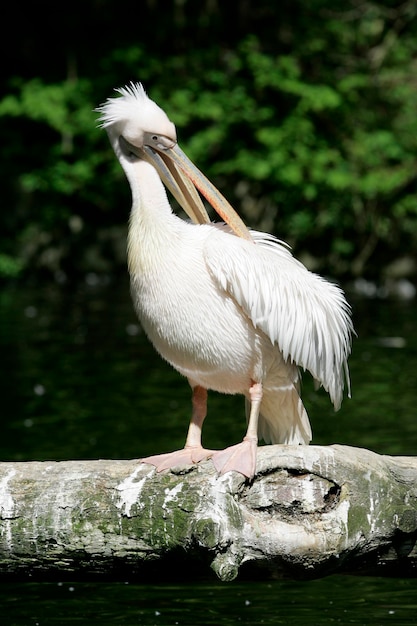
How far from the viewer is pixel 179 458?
3.45m

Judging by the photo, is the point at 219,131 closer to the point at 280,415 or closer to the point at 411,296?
the point at 411,296

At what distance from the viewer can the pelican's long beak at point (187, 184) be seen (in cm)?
394

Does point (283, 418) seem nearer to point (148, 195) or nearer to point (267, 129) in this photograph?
point (148, 195)

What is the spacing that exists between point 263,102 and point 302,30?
1262mm

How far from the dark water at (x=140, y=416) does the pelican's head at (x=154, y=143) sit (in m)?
1.65

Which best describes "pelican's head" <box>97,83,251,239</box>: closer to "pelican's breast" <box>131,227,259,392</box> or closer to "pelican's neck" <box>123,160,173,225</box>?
"pelican's neck" <box>123,160,173,225</box>

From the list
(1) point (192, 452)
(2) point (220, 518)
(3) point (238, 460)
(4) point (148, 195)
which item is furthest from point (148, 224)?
(2) point (220, 518)

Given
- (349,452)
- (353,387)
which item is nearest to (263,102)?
(353,387)

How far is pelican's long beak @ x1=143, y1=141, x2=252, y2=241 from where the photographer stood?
3.94m

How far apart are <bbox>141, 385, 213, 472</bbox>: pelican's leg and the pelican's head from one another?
650 mm

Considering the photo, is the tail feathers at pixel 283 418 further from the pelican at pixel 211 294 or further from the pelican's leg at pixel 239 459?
the pelican's leg at pixel 239 459

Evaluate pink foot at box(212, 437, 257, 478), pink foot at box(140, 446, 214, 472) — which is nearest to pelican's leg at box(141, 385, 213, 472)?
pink foot at box(140, 446, 214, 472)

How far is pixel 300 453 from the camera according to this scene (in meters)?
3.13

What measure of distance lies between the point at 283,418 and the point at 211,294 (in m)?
0.70
